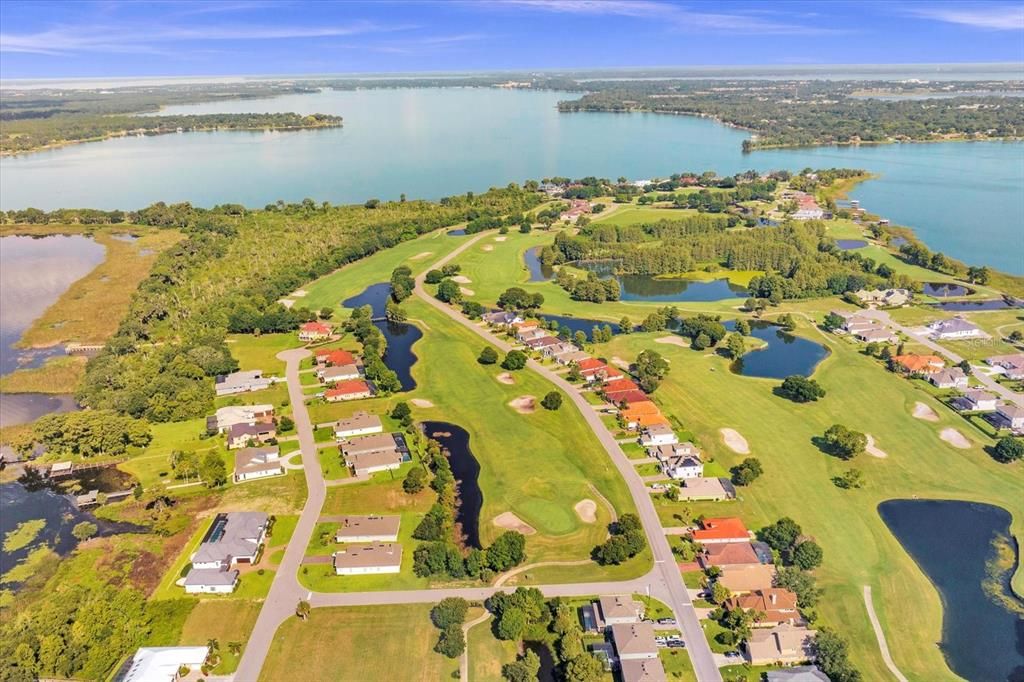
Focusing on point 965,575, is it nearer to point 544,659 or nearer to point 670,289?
point 544,659

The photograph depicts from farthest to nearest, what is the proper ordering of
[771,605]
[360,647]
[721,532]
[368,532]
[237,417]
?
1. [237,417]
2. [368,532]
3. [721,532]
4. [771,605]
5. [360,647]

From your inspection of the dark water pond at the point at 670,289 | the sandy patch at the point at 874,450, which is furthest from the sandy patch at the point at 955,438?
the dark water pond at the point at 670,289

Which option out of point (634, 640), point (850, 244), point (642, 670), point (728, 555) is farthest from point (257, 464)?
point (850, 244)

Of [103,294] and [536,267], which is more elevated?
[103,294]

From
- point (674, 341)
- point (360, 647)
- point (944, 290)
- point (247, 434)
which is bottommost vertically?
point (360, 647)

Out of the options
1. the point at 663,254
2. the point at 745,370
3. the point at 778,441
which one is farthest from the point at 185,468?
the point at 663,254

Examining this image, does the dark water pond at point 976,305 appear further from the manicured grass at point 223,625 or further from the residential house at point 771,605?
the manicured grass at point 223,625

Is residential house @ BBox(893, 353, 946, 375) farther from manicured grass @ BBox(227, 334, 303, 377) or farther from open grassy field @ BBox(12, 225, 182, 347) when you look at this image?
open grassy field @ BBox(12, 225, 182, 347)

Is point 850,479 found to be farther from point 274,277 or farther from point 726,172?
point 726,172
